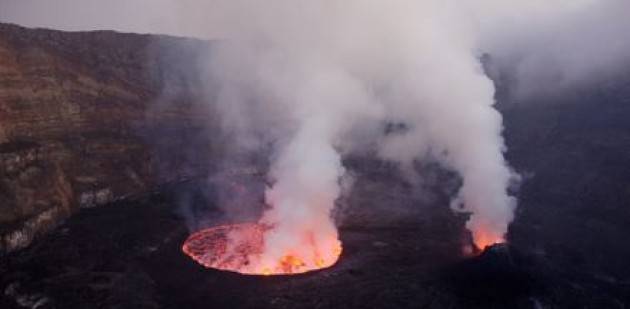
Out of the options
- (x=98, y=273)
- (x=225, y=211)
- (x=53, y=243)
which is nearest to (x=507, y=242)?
(x=225, y=211)

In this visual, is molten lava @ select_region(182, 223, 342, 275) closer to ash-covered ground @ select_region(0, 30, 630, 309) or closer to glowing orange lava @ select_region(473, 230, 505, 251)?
ash-covered ground @ select_region(0, 30, 630, 309)

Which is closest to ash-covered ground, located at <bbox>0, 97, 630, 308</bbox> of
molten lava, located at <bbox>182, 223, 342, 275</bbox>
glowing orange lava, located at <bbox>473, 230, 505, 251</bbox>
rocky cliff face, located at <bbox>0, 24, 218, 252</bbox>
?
glowing orange lava, located at <bbox>473, 230, 505, 251</bbox>

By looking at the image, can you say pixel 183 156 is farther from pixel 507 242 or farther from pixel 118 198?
pixel 507 242

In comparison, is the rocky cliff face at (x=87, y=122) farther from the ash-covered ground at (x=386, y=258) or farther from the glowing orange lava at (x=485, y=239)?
the glowing orange lava at (x=485, y=239)

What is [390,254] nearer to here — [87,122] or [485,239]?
[485,239]

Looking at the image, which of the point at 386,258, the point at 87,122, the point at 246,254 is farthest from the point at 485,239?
the point at 87,122

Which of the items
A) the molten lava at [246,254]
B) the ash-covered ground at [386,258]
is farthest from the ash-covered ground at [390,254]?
the molten lava at [246,254]
